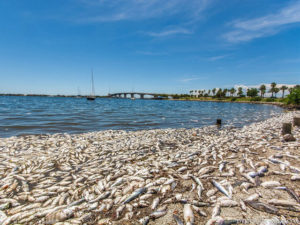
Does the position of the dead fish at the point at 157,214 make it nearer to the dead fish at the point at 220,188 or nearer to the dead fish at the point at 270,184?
the dead fish at the point at 220,188

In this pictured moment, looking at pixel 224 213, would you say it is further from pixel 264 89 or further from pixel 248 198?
pixel 264 89

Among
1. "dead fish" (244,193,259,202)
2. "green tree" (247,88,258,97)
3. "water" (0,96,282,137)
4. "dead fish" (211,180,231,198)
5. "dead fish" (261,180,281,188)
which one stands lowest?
"water" (0,96,282,137)

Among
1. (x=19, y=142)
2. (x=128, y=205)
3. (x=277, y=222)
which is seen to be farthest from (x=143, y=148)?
(x=19, y=142)

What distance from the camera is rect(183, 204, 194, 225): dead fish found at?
3.17 metres

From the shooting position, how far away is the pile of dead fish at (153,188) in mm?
3391

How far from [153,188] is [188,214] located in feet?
4.08

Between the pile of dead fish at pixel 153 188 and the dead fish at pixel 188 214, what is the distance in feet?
0.07

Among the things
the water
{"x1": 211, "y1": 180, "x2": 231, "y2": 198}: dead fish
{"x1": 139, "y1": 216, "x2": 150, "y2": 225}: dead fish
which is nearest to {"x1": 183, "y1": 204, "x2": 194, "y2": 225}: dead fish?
{"x1": 139, "y1": 216, "x2": 150, "y2": 225}: dead fish

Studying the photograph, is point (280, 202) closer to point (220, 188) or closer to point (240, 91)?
point (220, 188)

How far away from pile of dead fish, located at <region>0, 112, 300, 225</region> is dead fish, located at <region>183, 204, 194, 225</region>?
2cm

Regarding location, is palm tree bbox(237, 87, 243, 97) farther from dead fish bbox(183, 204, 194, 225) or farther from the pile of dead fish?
dead fish bbox(183, 204, 194, 225)

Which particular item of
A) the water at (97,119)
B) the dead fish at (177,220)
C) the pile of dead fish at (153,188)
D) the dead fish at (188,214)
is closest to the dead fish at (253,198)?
the pile of dead fish at (153,188)

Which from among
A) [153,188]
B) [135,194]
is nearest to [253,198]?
[153,188]

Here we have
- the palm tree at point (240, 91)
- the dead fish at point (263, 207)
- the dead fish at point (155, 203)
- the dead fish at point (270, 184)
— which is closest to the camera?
the dead fish at point (263, 207)
